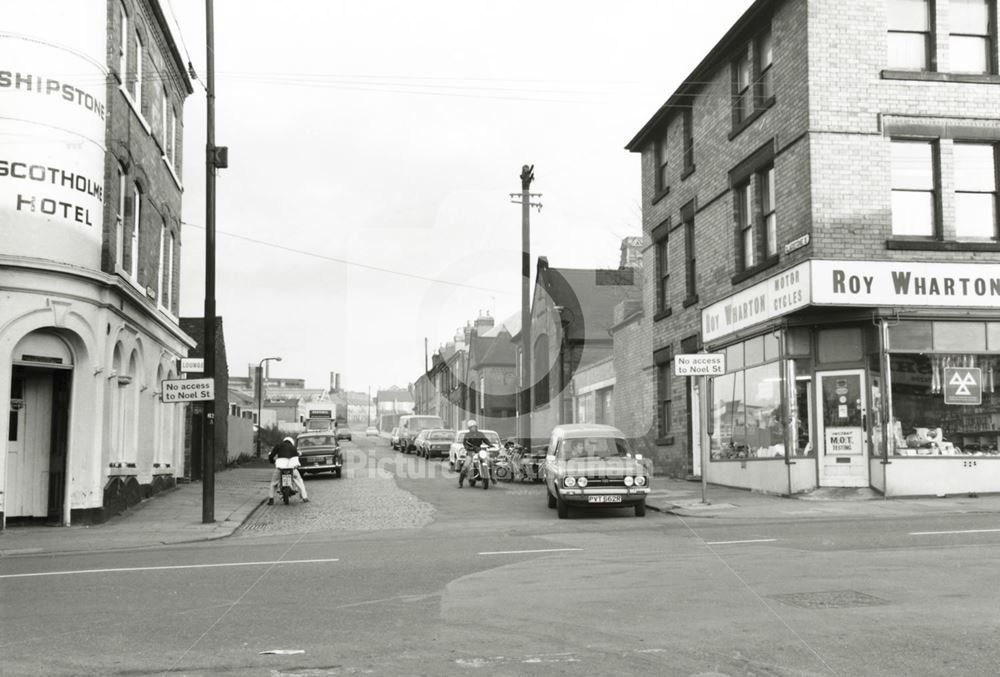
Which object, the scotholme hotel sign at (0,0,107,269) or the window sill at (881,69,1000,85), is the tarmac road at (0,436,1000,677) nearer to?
the scotholme hotel sign at (0,0,107,269)

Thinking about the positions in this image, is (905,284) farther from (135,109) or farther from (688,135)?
(135,109)

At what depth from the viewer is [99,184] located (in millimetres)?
18500

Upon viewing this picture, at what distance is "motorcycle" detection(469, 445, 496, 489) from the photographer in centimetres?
2652

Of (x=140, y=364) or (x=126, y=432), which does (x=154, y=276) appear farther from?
(x=126, y=432)

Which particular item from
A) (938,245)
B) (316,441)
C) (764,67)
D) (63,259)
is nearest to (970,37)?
(764,67)

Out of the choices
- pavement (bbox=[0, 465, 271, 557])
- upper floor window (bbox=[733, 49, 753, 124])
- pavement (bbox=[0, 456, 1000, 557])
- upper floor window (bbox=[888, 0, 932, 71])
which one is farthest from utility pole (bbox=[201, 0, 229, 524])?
upper floor window (bbox=[888, 0, 932, 71])

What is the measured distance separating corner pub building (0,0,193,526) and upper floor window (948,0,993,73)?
1711 cm

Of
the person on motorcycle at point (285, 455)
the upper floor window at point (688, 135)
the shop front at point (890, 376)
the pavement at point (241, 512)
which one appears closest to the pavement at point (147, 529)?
the pavement at point (241, 512)

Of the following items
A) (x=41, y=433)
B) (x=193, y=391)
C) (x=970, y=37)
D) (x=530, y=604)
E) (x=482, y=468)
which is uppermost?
(x=970, y=37)

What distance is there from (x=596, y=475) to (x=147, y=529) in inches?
318

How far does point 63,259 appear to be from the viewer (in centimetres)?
1744

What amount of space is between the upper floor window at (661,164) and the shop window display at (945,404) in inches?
449

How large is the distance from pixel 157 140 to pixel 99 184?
20.1 feet

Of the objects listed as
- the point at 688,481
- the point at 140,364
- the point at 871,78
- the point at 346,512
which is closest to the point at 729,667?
the point at 346,512
